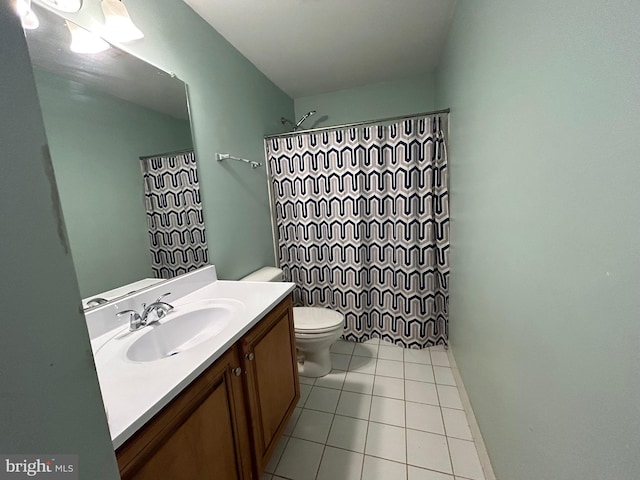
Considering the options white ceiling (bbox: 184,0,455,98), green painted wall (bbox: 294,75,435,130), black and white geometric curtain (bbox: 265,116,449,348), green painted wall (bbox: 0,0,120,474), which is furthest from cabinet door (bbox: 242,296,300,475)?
green painted wall (bbox: 294,75,435,130)

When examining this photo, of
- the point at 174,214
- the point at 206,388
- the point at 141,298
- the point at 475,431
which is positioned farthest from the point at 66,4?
the point at 475,431

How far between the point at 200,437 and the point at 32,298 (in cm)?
66

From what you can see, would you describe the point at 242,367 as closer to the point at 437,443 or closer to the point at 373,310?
the point at 437,443

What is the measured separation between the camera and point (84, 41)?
3.13 ft

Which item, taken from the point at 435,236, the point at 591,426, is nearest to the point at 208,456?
the point at 591,426

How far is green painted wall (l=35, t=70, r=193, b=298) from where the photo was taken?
2.92 feet

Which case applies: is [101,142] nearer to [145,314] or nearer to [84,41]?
[84,41]

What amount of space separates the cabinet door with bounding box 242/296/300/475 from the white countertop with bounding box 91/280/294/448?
0.08 m

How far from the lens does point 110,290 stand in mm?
1028

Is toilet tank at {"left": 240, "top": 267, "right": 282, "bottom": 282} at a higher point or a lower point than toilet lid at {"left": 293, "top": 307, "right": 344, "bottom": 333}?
higher

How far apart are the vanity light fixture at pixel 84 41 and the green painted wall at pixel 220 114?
42 millimetres

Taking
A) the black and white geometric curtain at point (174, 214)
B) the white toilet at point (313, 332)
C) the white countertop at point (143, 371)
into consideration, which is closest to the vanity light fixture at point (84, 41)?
the black and white geometric curtain at point (174, 214)

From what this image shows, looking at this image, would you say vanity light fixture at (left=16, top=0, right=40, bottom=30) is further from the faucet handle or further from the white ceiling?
Result: the faucet handle

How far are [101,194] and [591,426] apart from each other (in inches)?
61.3
